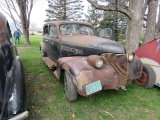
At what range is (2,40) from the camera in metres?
2.65

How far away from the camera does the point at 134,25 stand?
5.51 metres

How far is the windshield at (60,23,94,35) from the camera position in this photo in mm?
4566

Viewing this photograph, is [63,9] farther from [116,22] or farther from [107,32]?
[107,32]

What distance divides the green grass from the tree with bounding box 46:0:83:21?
2497 centimetres

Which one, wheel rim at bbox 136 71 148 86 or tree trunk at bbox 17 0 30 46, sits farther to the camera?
tree trunk at bbox 17 0 30 46

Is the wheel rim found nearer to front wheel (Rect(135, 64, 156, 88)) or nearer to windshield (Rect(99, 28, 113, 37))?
front wheel (Rect(135, 64, 156, 88))

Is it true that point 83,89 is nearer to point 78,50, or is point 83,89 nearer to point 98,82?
point 98,82

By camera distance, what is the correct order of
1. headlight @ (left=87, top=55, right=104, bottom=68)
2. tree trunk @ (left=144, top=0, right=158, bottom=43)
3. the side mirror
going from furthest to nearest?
tree trunk @ (left=144, top=0, right=158, bottom=43) < the side mirror < headlight @ (left=87, top=55, right=104, bottom=68)

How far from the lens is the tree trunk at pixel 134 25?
17.6 ft

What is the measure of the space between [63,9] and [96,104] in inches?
1062

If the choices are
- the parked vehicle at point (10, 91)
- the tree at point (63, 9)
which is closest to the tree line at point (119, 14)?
the tree at point (63, 9)

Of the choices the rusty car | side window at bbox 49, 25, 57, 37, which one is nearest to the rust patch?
the rusty car

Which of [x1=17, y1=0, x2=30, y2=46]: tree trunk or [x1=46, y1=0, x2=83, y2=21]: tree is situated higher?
[x1=46, y1=0, x2=83, y2=21]: tree

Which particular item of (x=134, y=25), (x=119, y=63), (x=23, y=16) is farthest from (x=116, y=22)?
(x=119, y=63)
